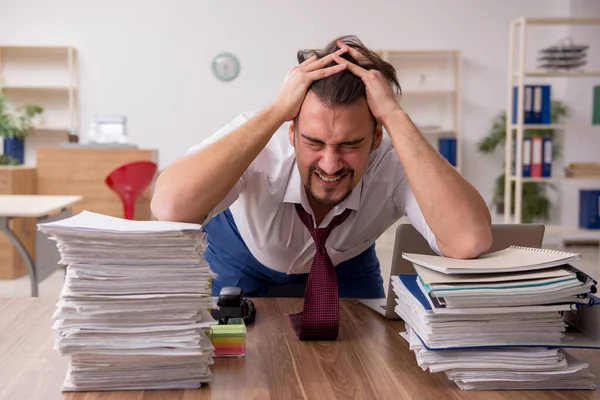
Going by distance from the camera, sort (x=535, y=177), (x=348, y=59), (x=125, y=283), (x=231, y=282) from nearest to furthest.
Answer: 1. (x=125, y=283)
2. (x=348, y=59)
3. (x=231, y=282)
4. (x=535, y=177)

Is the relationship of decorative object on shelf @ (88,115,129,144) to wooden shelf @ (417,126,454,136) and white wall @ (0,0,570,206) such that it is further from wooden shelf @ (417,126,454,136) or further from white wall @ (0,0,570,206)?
wooden shelf @ (417,126,454,136)

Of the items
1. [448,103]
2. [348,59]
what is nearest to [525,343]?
[348,59]

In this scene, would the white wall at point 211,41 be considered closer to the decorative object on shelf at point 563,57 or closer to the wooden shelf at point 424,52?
the wooden shelf at point 424,52

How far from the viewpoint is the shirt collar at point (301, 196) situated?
5.42 feet

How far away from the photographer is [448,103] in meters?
7.66

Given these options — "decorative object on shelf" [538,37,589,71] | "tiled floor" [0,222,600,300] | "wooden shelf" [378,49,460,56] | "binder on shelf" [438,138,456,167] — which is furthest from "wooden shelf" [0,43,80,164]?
"decorative object on shelf" [538,37,589,71]

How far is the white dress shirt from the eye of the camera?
5.59ft

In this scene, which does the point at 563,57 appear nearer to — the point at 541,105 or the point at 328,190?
the point at 541,105

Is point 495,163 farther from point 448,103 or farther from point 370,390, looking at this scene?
point 370,390

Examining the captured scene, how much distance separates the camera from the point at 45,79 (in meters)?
7.46

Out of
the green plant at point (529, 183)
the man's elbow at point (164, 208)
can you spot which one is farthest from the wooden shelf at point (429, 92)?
the man's elbow at point (164, 208)

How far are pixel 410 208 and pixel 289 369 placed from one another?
66 cm

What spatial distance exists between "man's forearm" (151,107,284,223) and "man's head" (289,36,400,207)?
9 centimetres

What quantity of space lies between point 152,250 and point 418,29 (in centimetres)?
703
